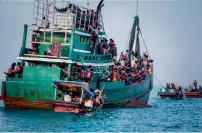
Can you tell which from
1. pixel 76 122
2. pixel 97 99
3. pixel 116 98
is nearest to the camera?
pixel 76 122

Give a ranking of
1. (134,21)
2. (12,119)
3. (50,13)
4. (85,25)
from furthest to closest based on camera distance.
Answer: (134,21)
(85,25)
(50,13)
(12,119)

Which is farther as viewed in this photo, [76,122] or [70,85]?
[70,85]

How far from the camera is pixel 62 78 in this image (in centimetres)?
1956

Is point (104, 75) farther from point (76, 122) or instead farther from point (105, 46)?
point (76, 122)

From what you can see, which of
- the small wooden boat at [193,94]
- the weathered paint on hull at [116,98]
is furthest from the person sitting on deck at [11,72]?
the small wooden boat at [193,94]

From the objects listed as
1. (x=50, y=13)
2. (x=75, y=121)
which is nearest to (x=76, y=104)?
(x=75, y=121)

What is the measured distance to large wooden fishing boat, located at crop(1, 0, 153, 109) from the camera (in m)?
19.3

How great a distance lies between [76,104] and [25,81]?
297 cm

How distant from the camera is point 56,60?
20.1 metres

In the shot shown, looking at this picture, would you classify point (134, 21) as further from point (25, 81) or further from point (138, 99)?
point (25, 81)

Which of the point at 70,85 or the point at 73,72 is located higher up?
the point at 73,72

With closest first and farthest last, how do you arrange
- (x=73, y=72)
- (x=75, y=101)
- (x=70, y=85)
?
1. (x=70, y=85)
2. (x=75, y=101)
3. (x=73, y=72)

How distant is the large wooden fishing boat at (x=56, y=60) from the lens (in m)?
19.3

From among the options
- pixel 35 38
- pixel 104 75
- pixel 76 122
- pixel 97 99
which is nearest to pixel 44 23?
pixel 35 38
